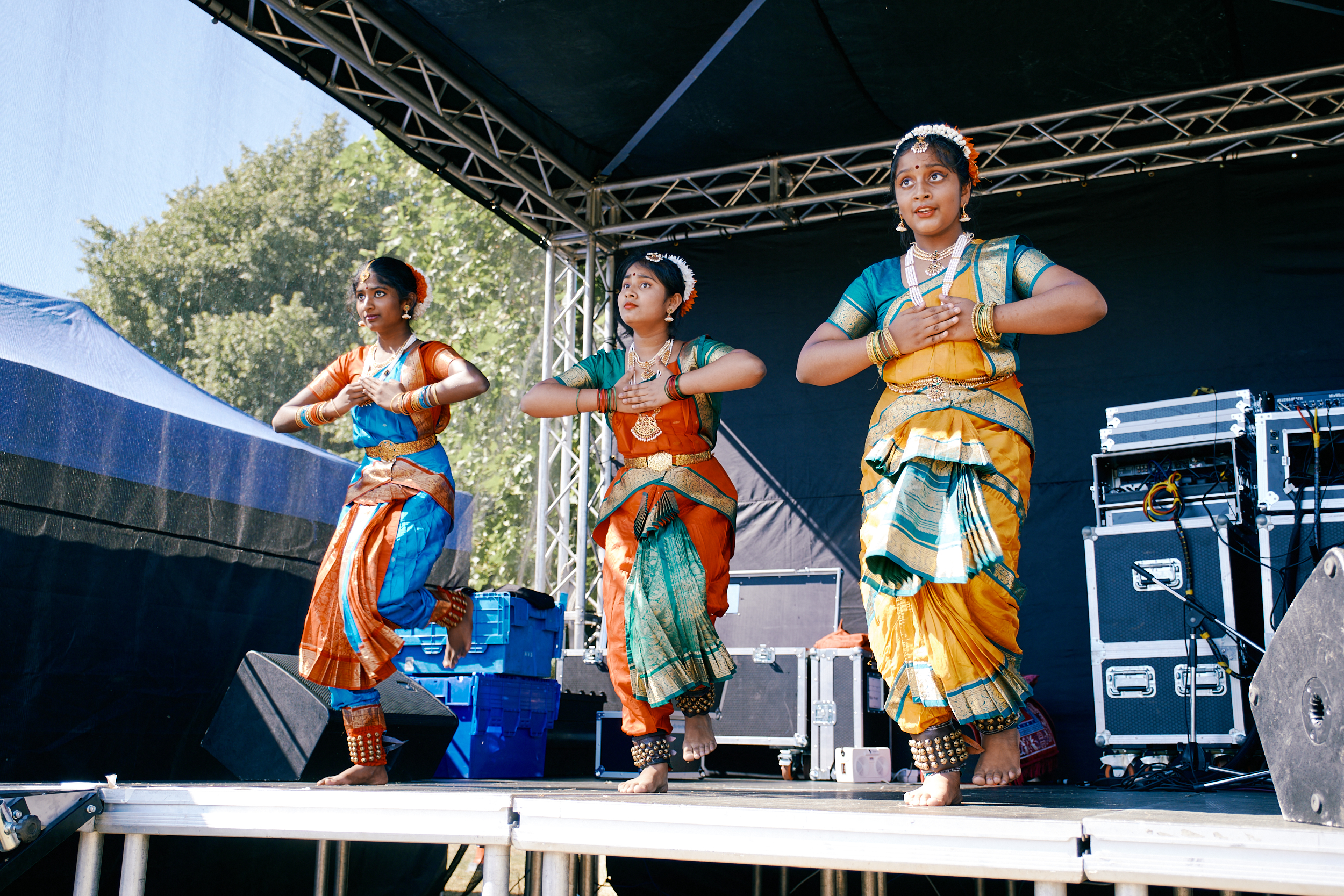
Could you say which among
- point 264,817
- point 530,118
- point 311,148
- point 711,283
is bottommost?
point 264,817

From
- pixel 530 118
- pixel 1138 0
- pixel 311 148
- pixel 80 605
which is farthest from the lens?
pixel 311 148

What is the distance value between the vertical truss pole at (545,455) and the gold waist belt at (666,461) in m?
3.63

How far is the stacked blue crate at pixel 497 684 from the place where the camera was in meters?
4.81

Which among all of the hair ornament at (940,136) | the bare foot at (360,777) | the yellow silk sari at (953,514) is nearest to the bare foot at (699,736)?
the yellow silk sari at (953,514)

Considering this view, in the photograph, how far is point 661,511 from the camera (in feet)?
9.68

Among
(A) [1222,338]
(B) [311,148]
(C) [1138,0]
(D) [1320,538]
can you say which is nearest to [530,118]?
(C) [1138,0]

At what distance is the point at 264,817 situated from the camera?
2.06m

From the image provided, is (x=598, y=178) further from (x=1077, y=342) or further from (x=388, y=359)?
(x=388, y=359)

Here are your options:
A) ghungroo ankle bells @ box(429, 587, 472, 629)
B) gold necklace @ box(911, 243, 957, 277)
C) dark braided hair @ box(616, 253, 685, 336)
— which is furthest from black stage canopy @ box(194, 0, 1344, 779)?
ghungroo ankle bells @ box(429, 587, 472, 629)

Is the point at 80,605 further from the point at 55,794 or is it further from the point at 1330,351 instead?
the point at 1330,351

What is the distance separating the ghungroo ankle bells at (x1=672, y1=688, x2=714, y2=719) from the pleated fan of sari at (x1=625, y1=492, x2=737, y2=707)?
0.12ft

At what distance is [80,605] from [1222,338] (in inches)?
237

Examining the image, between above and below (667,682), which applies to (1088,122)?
above

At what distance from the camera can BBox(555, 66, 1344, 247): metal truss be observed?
5.70 metres
